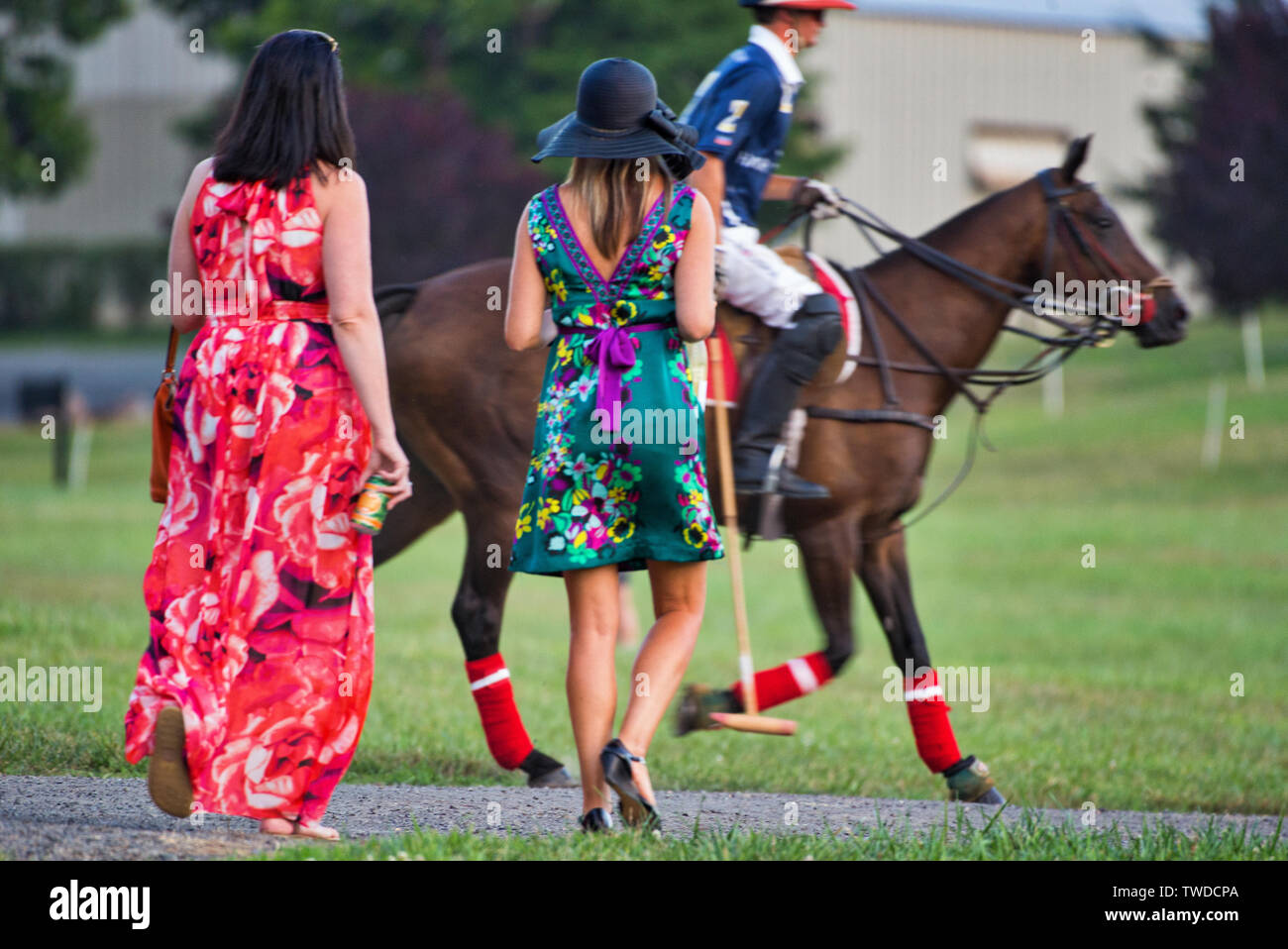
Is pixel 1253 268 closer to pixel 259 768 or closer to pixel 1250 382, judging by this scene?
pixel 1250 382

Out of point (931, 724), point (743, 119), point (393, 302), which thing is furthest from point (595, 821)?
point (393, 302)

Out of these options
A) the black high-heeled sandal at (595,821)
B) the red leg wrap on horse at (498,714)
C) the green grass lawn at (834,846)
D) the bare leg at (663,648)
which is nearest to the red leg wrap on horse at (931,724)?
the green grass lawn at (834,846)

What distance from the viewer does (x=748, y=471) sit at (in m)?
6.68

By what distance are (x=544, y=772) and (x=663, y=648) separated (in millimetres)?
2097

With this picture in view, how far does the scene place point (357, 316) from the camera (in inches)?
184

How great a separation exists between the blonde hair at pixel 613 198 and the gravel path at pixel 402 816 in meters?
1.75

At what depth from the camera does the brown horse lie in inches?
267

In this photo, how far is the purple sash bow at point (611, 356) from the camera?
15.6 ft

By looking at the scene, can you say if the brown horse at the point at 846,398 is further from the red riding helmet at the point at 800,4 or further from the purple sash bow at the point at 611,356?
the purple sash bow at the point at 611,356

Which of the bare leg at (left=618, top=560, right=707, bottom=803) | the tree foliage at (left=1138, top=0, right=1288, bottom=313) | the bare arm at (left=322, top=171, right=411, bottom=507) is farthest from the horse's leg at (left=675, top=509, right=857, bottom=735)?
the tree foliage at (left=1138, top=0, right=1288, bottom=313)

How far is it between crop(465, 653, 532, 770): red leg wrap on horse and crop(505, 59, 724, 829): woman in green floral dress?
204 cm

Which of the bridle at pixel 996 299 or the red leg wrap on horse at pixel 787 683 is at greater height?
the bridle at pixel 996 299

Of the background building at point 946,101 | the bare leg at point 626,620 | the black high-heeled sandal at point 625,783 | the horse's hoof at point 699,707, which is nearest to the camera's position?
the black high-heeled sandal at point 625,783

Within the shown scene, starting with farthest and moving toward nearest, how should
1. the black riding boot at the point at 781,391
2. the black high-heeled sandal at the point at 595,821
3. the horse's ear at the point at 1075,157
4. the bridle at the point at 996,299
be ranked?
the horse's ear at the point at 1075,157, the bridle at the point at 996,299, the black riding boot at the point at 781,391, the black high-heeled sandal at the point at 595,821
